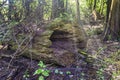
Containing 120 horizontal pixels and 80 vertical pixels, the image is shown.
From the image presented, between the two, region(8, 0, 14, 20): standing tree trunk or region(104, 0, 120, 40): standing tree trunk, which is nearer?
region(8, 0, 14, 20): standing tree trunk

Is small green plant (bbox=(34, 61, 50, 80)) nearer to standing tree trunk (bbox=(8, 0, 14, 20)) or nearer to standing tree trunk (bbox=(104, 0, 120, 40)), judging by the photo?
standing tree trunk (bbox=(8, 0, 14, 20))

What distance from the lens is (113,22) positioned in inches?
332

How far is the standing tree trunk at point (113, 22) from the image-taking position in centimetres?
830

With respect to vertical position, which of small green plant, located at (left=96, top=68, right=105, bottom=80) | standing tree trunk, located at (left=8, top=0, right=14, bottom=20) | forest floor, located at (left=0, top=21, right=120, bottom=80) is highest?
standing tree trunk, located at (left=8, top=0, right=14, bottom=20)

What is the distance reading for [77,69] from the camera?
4.17 m

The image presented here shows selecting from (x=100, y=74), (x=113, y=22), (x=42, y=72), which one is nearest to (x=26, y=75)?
(x=42, y=72)

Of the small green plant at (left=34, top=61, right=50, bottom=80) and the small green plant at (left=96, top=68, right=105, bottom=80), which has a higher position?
the small green plant at (left=34, top=61, right=50, bottom=80)

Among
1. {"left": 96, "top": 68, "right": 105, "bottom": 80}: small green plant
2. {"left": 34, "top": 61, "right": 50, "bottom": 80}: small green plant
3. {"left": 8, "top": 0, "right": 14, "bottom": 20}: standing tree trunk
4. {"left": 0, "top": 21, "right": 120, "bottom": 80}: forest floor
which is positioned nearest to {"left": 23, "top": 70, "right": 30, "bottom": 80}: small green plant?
{"left": 0, "top": 21, "right": 120, "bottom": 80}: forest floor

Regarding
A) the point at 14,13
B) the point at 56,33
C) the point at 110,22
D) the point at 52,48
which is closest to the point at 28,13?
the point at 14,13

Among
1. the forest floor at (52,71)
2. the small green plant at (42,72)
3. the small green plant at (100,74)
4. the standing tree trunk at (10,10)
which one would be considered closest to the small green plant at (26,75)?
the forest floor at (52,71)

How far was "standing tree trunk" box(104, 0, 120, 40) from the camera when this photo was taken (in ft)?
27.2

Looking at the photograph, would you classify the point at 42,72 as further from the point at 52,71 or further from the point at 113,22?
the point at 113,22

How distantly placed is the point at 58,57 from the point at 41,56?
35 centimetres

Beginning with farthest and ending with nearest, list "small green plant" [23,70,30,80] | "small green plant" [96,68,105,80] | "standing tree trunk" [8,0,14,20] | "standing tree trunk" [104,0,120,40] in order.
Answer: "standing tree trunk" [104,0,120,40], "standing tree trunk" [8,0,14,20], "small green plant" [96,68,105,80], "small green plant" [23,70,30,80]
